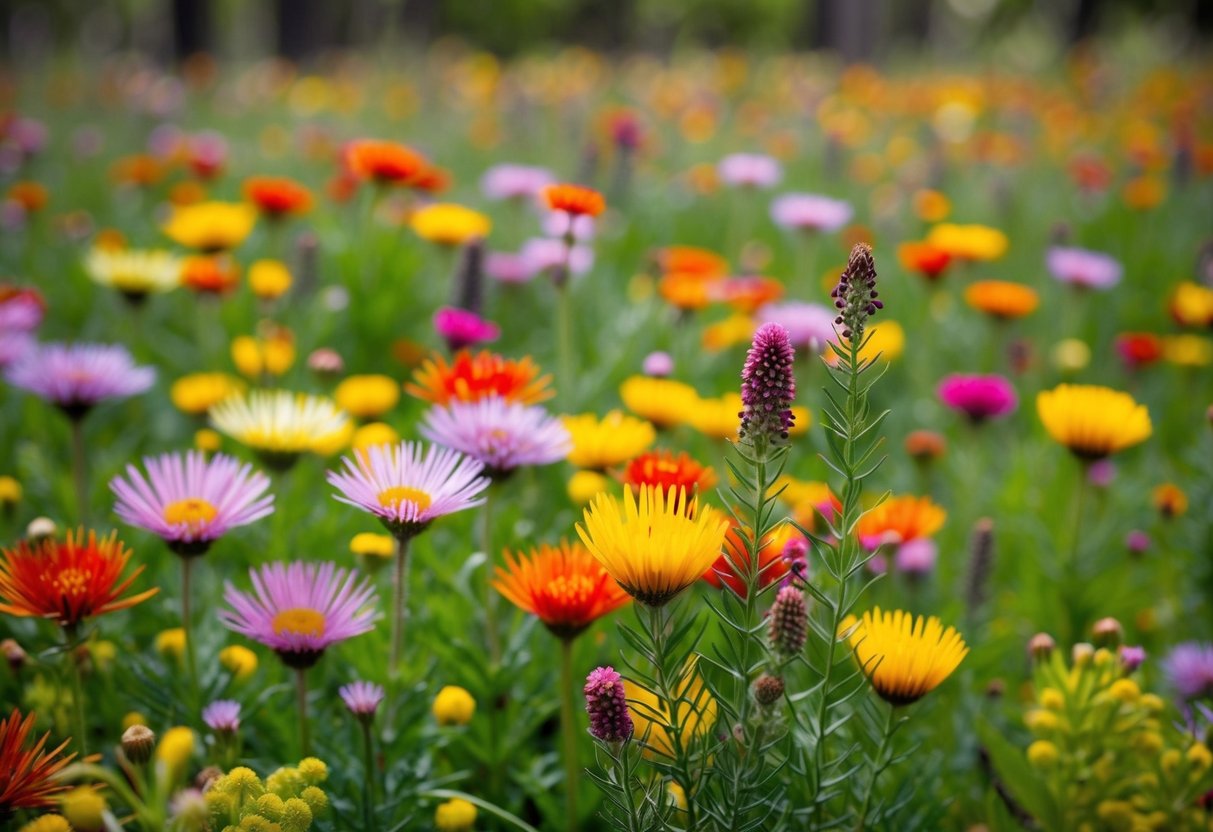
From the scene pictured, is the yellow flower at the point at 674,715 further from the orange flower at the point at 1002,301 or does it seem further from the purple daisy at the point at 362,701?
the orange flower at the point at 1002,301

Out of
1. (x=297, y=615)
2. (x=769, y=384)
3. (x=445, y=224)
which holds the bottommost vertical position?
(x=297, y=615)

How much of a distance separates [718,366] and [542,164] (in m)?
2.63

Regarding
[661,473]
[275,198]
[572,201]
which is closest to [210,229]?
[275,198]

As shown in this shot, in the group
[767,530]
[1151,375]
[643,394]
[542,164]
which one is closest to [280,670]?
[643,394]

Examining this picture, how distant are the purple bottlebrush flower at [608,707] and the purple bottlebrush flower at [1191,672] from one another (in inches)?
42.9

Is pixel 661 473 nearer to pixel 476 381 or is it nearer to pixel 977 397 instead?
pixel 476 381

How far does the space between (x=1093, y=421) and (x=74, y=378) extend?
1.59m

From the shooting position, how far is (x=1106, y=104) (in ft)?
21.6

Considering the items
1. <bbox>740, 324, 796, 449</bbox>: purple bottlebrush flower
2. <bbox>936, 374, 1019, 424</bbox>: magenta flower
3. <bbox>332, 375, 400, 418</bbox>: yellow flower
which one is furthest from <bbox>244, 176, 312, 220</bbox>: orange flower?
<bbox>740, 324, 796, 449</bbox>: purple bottlebrush flower

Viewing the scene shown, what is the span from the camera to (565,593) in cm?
104

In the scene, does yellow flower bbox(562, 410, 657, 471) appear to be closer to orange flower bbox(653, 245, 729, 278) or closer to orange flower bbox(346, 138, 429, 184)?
orange flower bbox(346, 138, 429, 184)

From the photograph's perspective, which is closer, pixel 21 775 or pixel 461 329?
pixel 21 775

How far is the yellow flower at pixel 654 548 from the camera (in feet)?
2.79

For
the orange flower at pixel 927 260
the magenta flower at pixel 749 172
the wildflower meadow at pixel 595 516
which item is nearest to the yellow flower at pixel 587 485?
the wildflower meadow at pixel 595 516
